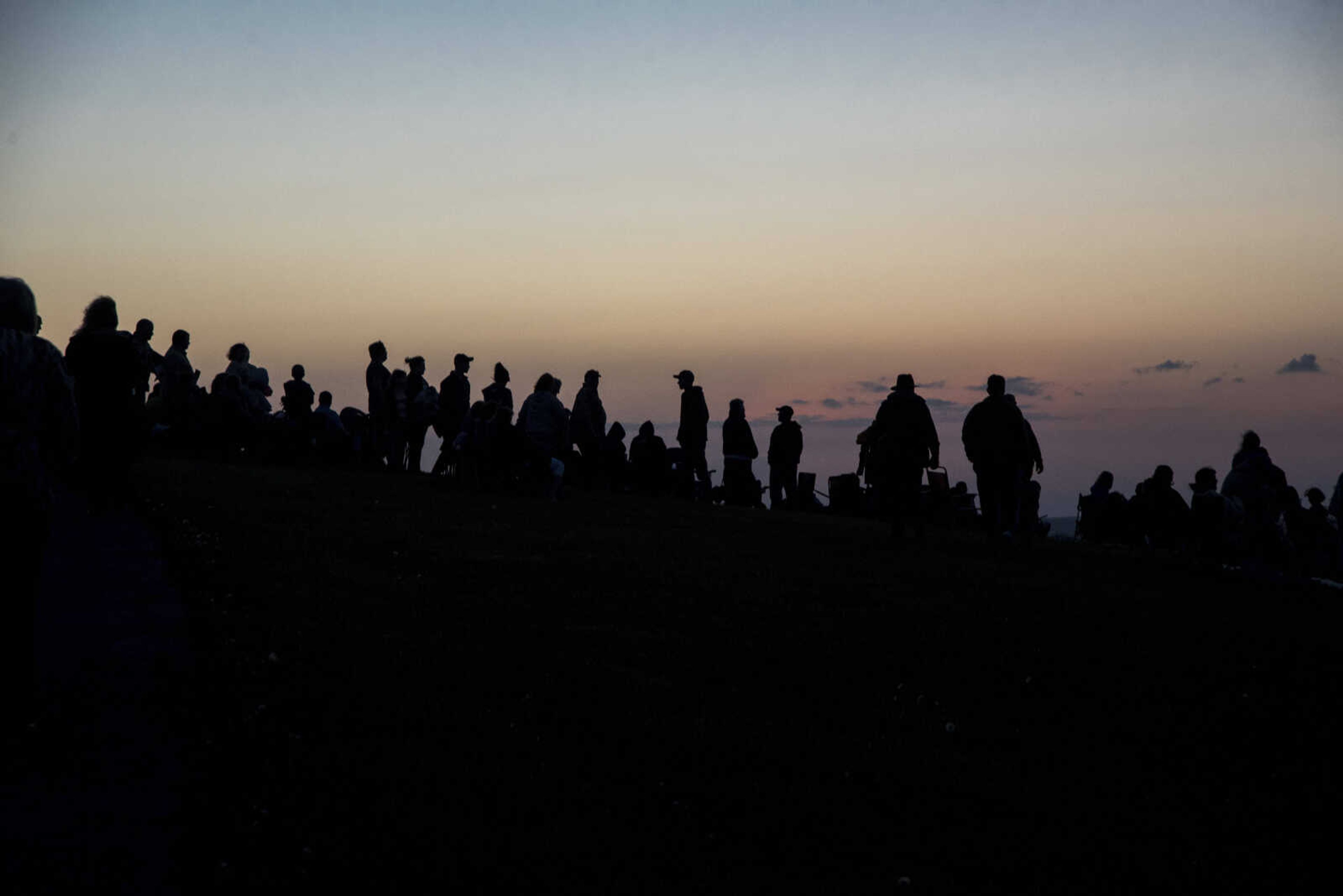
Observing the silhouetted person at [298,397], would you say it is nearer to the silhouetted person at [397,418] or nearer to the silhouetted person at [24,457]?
the silhouetted person at [397,418]

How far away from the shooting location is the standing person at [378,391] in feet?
85.8

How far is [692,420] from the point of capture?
1086 inches

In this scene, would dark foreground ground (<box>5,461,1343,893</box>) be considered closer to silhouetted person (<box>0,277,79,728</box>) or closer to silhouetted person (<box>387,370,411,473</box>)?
silhouetted person (<box>0,277,79,728</box>)

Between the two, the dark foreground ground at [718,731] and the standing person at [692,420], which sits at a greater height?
the standing person at [692,420]

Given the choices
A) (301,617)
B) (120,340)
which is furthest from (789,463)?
(301,617)

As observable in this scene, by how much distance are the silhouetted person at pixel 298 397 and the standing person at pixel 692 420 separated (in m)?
6.76

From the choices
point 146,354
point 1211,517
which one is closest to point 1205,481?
point 1211,517

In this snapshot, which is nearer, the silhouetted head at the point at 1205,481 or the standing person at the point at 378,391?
the silhouetted head at the point at 1205,481

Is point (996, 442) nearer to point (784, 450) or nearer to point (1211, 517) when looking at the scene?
Answer: point (1211, 517)

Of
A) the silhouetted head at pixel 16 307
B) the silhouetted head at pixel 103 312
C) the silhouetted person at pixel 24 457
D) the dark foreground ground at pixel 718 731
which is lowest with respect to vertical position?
the dark foreground ground at pixel 718 731

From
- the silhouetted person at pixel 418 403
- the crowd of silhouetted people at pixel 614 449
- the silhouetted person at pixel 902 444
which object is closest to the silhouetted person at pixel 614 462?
the crowd of silhouetted people at pixel 614 449

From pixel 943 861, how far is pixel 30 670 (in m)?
4.14

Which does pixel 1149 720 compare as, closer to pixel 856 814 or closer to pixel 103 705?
pixel 856 814

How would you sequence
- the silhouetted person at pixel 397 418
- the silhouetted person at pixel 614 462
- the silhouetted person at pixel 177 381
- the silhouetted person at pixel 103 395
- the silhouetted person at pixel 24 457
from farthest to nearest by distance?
the silhouetted person at pixel 614 462 → the silhouetted person at pixel 397 418 → the silhouetted person at pixel 177 381 → the silhouetted person at pixel 103 395 → the silhouetted person at pixel 24 457
